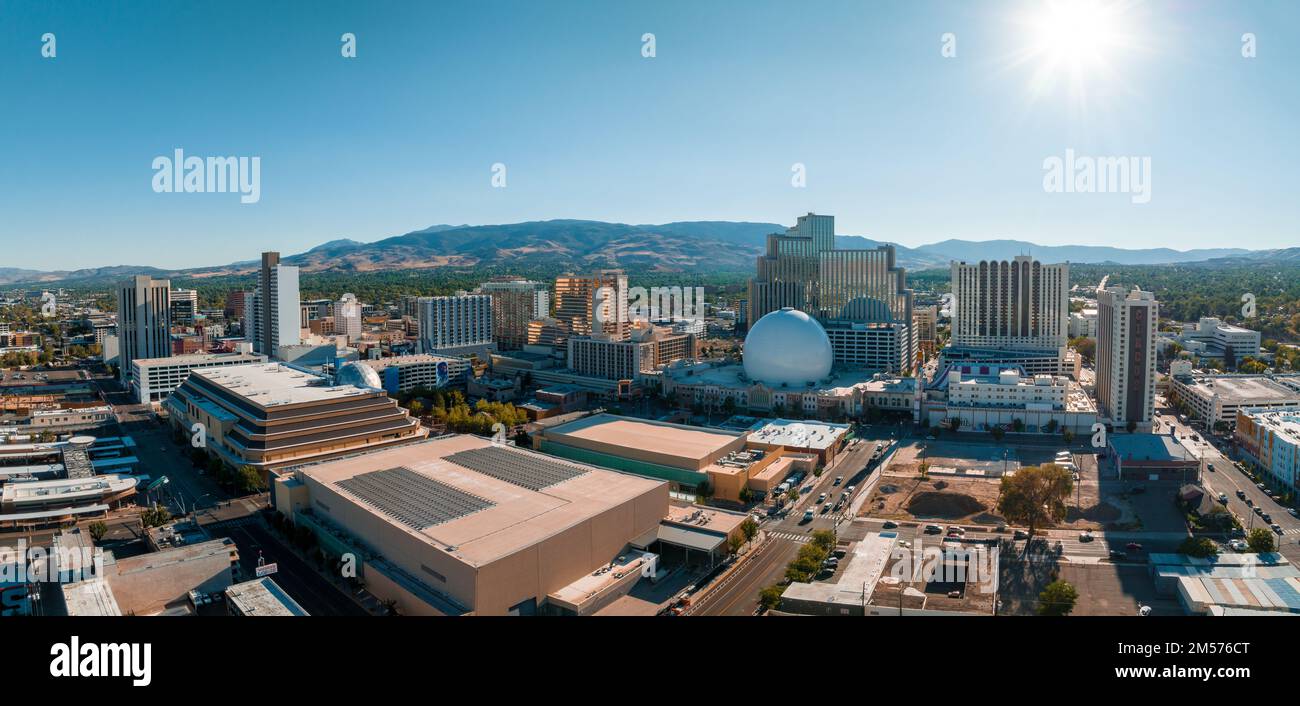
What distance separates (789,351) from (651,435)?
9.77 metres

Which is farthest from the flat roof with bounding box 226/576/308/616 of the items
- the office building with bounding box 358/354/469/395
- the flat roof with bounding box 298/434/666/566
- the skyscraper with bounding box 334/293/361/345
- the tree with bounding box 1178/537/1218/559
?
the skyscraper with bounding box 334/293/361/345

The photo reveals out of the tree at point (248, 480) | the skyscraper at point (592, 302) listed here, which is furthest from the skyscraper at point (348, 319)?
the tree at point (248, 480)

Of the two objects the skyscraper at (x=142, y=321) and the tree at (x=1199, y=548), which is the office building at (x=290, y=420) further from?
the tree at (x=1199, y=548)

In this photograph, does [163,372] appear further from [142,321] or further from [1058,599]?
[1058,599]

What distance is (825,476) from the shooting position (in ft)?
67.1

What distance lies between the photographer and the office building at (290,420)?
800 inches

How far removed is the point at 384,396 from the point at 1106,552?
1879cm

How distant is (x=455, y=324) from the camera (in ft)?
136

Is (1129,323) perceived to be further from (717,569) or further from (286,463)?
(286,463)

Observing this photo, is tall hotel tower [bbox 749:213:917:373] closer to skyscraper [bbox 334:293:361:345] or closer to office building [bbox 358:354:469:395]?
office building [bbox 358:354:469:395]

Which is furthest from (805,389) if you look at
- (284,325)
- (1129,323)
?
(284,325)

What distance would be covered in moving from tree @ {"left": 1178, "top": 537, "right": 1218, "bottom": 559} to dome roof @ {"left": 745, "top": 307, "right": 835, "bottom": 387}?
1637 cm

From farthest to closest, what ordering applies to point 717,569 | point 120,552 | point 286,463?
1. point 286,463
2. point 120,552
3. point 717,569

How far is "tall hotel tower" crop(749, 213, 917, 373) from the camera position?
33.5 metres
